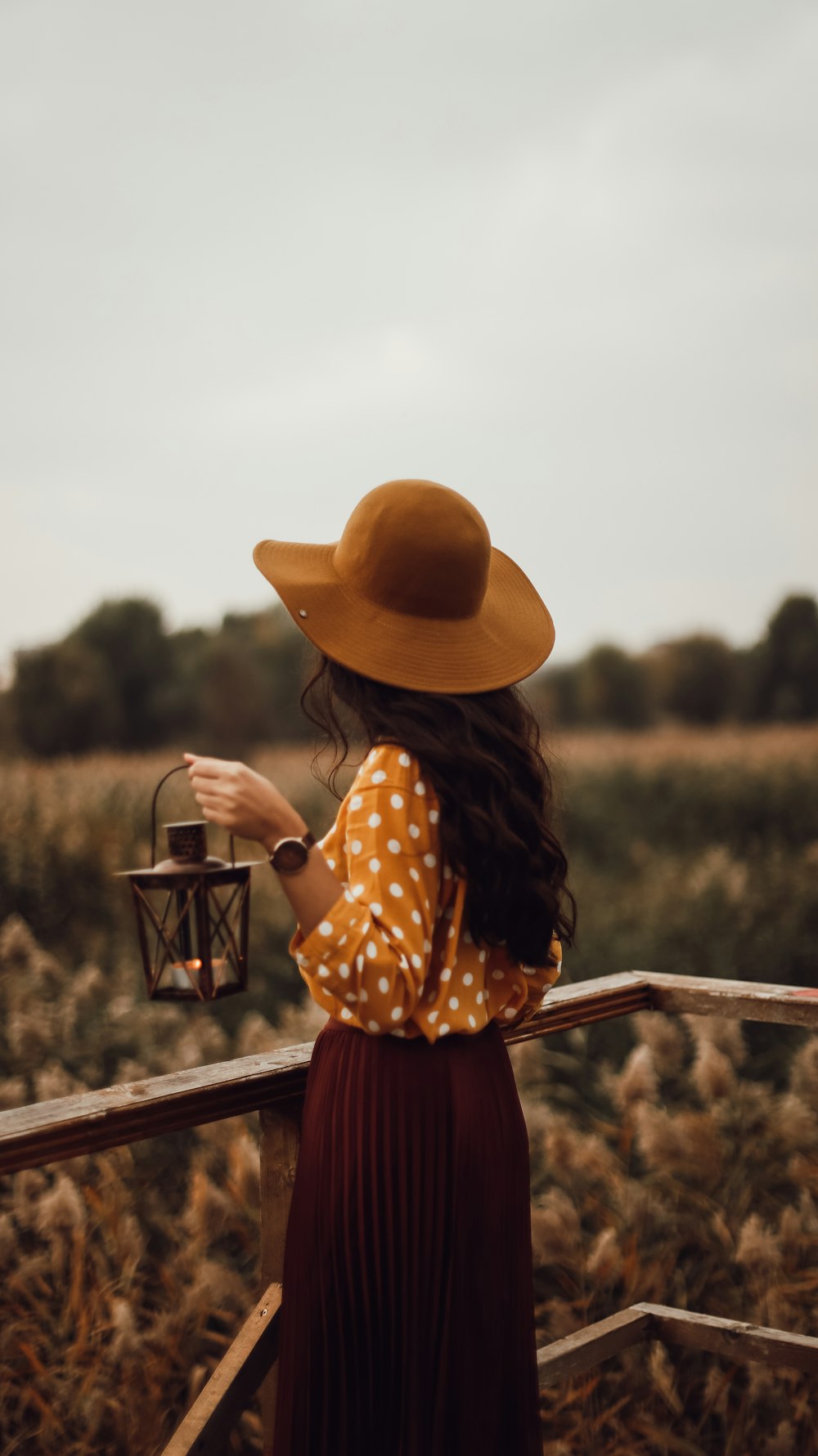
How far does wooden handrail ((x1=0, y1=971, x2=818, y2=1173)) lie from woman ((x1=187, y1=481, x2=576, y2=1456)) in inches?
6.0

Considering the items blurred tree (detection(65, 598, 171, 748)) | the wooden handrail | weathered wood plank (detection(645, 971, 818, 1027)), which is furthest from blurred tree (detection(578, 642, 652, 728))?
the wooden handrail

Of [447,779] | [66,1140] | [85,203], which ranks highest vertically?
[85,203]

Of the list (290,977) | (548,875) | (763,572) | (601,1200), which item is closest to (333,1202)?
(548,875)

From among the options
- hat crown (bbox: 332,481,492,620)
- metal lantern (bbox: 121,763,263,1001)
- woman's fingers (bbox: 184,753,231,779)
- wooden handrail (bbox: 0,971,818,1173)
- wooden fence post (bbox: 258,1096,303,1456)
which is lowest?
wooden fence post (bbox: 258,1096,303,1456)

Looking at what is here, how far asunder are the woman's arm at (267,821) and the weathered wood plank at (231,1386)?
0.74 meters

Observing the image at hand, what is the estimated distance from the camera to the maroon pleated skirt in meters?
1.49

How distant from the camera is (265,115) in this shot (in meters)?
5.65

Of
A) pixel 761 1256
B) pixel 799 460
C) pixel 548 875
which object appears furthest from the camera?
pixel 799 460

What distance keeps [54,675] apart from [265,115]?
12.0 ft

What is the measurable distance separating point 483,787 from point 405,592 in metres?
0.29

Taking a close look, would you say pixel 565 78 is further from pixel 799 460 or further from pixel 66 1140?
pixel 66 1140

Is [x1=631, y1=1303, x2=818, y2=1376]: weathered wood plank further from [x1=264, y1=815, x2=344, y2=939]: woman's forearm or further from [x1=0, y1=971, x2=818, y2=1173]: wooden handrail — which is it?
[x1=264, y1=815, x2=344, y2=939]: woman's forearm

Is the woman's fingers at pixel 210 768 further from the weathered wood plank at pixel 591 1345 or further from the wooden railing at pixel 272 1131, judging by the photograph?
the weathered wood plank at pixel 591 1345

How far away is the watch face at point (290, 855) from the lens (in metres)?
1.27
